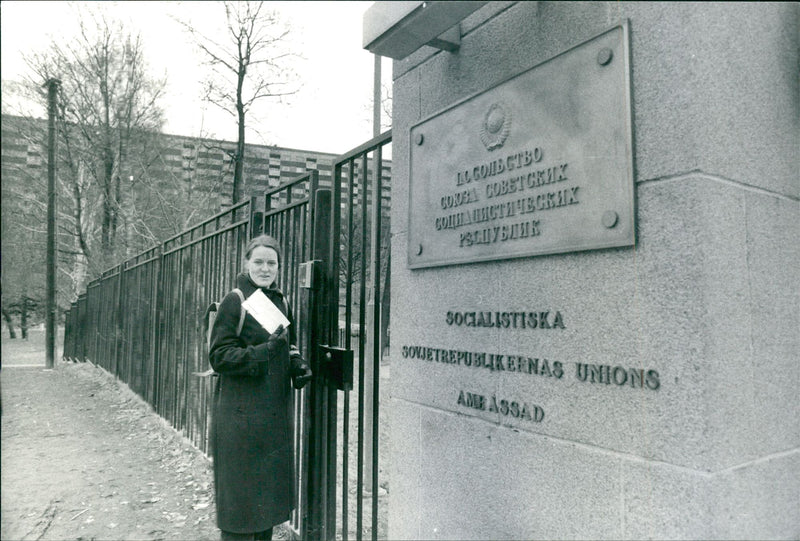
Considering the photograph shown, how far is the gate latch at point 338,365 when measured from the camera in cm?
335

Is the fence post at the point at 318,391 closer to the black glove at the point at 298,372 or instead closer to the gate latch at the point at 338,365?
the gate latch at the point at 338,365

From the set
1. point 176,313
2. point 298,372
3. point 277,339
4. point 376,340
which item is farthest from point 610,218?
point 176,313

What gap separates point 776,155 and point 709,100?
1.27ft

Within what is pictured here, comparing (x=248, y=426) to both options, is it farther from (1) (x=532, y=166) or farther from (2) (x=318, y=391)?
(1) (x=532, y=166)

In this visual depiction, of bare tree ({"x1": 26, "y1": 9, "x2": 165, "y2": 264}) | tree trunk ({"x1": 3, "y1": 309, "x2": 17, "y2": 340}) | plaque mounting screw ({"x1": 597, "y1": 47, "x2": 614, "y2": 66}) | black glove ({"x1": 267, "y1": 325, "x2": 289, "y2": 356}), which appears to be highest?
bare tree ({"x1": 26, "y1": 9, "x2": 165, "y2": 264})

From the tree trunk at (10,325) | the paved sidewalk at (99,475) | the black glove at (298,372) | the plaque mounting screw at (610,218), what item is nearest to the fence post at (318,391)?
the black glove at (298,372)

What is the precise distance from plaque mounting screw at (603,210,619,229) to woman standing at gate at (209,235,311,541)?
2072 millimetres

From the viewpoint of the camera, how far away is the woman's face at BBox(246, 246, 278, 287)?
3.34 metres

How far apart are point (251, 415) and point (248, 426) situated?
0.06 m

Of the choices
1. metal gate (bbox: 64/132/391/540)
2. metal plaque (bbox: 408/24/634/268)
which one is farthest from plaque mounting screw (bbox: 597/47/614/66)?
metal gate (bbox: 64/132/391/540)

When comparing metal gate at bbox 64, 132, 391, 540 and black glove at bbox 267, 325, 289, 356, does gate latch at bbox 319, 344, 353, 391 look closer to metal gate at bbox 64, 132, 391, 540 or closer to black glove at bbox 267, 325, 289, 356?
metal gate at bbox 64, 132, 391, 540

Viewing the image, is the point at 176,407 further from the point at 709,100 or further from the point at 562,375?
the point at 709,100

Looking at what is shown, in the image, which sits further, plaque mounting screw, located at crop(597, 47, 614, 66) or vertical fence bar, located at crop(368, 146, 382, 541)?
vertical fence bar, located at crop(368, 146, 382, 541)

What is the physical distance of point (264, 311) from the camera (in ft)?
10.8
